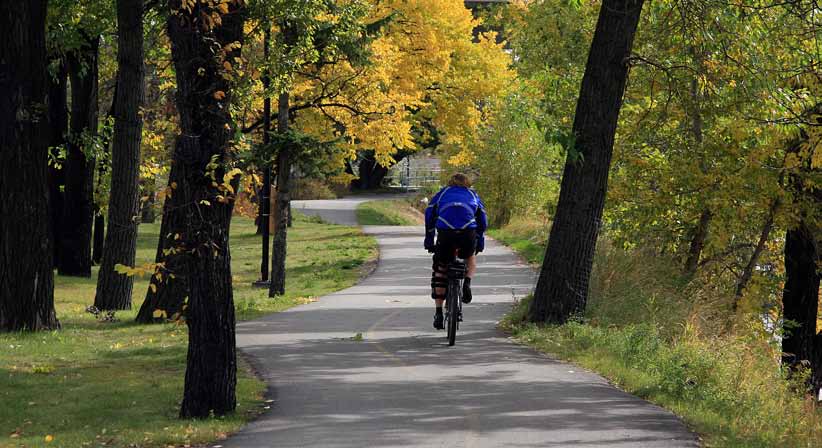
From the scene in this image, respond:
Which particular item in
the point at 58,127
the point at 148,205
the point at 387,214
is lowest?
the point at 387,214

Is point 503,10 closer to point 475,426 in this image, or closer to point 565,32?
point 565,32

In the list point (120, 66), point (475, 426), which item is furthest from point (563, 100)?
point (475, 426)

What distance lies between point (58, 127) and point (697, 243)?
52.7ft

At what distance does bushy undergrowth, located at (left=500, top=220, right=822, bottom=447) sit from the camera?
9711mm

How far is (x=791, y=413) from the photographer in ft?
35.4

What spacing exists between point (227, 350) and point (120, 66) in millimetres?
12239

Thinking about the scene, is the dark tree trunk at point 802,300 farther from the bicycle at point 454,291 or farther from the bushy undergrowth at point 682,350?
the bicycle at point 454,291

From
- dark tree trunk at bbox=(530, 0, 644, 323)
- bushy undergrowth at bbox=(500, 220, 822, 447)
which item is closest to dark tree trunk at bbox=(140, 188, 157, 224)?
bushy undergrowth at bbox=(500, 220, 822, 447)

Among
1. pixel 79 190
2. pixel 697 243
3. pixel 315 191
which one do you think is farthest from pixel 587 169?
pixel 315 191

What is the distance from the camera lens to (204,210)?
958cm

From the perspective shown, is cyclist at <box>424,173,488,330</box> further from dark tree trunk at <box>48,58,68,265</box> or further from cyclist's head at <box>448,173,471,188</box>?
dark tree trunk at <box>48,58,68,265</box>

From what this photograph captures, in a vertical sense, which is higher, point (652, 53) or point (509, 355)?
point (652, 53)

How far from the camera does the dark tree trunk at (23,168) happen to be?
652 inches

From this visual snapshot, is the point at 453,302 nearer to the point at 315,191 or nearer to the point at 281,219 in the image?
the point at 281,219
